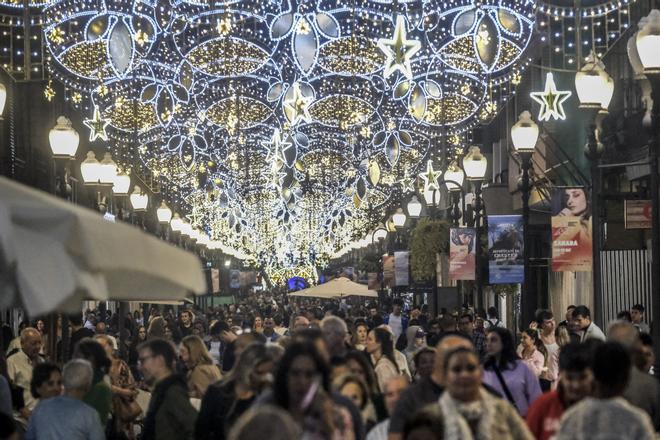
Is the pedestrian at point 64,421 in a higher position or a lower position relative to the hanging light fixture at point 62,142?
lower

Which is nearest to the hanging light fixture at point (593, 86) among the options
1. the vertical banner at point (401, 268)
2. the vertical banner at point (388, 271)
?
the vertical banner at point (401, 268)

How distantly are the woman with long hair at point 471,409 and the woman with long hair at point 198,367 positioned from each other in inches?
205

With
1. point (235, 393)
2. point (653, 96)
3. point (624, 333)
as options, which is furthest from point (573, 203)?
point (235, 393)

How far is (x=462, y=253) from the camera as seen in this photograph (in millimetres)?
34656

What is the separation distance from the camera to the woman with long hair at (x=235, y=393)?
10.6 m

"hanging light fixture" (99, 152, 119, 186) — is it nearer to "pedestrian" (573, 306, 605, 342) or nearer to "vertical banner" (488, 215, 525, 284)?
"vertical banner" (488, 215, 525, 284)

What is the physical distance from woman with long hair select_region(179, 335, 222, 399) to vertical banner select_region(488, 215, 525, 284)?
53.3 feet

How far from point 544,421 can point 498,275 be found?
20697 mm

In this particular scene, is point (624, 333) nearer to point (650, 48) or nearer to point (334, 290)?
point (650, 48)

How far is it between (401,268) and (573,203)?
883 inches

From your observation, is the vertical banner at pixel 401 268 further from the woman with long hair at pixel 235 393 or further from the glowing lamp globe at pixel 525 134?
the woman with long hair at pixel 235 393

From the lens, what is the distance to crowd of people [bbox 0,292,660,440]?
8.09 m

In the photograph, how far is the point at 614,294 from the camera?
37.0 meters

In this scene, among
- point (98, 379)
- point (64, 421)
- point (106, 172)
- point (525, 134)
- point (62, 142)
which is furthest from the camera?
point (106, 172)
